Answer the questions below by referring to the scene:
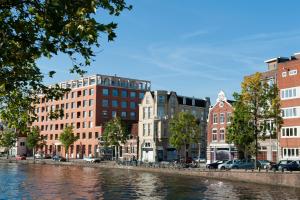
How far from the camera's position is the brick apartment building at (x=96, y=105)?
145250 millimetres

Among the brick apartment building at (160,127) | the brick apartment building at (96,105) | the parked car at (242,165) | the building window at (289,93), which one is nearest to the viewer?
the parked car at (242,165)

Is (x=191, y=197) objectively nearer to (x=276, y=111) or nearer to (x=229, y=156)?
(x=276, y=111)

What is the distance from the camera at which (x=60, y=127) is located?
164375 mm

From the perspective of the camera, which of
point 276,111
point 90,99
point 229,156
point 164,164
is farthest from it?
point 90,99

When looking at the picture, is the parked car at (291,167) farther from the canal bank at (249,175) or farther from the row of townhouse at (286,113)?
the row of townhouse at (286,113)

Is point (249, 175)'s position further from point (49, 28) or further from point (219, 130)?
point (49, 28)

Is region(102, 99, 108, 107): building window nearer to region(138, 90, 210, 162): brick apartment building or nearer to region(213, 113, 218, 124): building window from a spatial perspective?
region(138, 90, 210, 162): brick apartment building

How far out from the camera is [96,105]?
145000 millimetres

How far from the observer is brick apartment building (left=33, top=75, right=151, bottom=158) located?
14525 cm

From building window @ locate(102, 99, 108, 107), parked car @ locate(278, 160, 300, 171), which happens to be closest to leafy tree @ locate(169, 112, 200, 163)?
parked car @ locate(278, 160, 300, 171)

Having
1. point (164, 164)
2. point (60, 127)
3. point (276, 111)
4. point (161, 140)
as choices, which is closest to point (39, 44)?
point (276, 111)

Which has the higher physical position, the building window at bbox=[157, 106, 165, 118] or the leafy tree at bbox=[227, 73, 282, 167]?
Result: the building window at bbox=[157, 106, 165, 118]

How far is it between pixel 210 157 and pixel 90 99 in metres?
60.1

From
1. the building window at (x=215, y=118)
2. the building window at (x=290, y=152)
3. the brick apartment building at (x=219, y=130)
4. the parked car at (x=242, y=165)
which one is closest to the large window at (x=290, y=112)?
the building window at (x=290, y=152)
